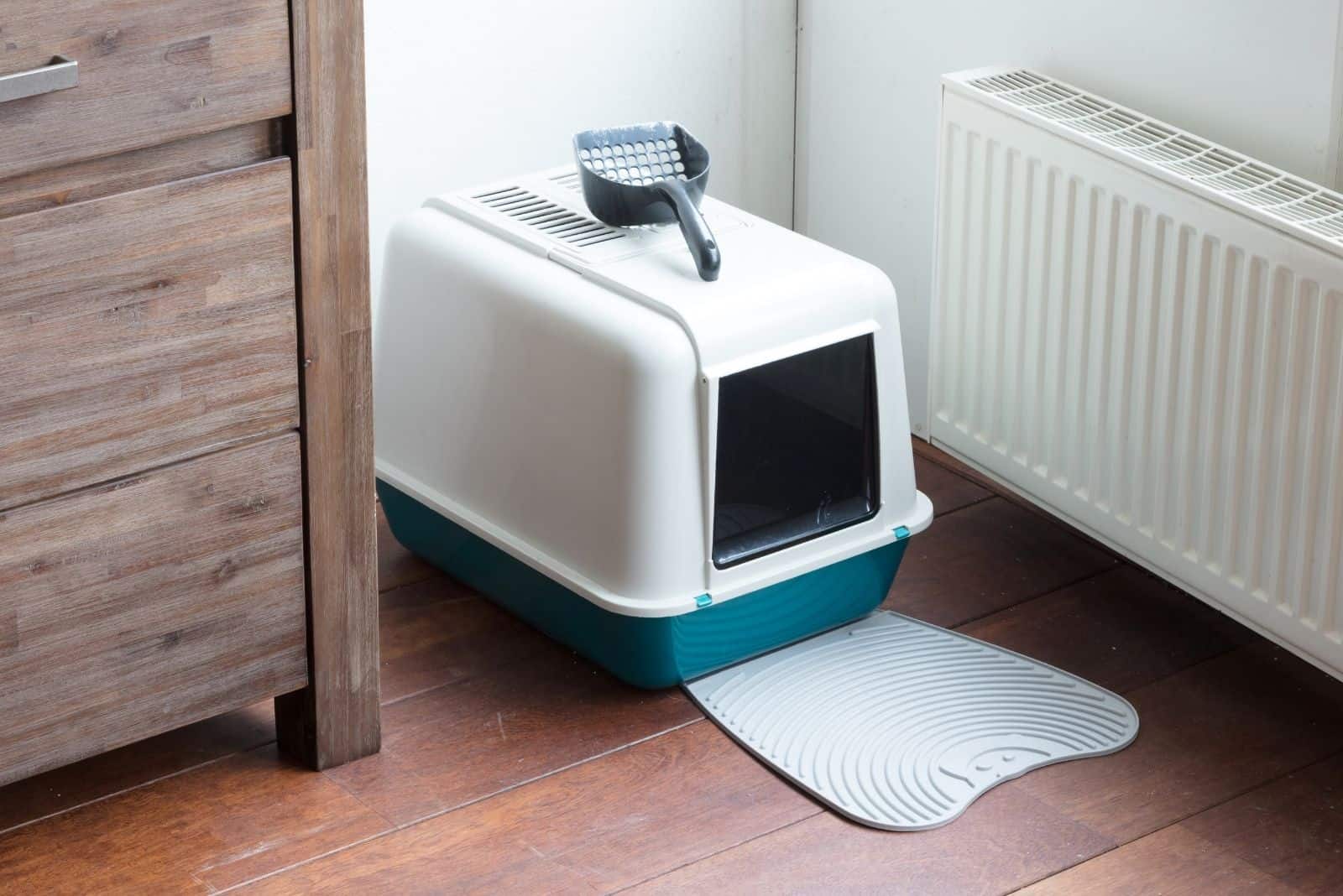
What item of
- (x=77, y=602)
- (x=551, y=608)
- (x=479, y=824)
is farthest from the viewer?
(x=551, y=608)

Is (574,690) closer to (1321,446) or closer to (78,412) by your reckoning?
(78,412)

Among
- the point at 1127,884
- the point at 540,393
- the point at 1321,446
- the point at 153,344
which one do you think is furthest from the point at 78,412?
the point at 1321,446

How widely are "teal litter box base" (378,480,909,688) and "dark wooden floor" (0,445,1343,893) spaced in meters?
0.03

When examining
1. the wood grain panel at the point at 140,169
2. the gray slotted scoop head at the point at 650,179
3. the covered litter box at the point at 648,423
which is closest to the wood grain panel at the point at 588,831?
the covered litter box at the point at 648,423

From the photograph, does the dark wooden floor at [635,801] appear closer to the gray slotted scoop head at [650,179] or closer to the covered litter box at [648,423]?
the covered litter box at [648,423]

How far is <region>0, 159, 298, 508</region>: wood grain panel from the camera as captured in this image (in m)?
1.23

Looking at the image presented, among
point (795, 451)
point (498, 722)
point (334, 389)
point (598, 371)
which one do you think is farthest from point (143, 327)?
point (795, 451)

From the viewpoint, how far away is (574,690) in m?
1.64

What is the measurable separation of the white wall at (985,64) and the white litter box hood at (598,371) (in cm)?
36

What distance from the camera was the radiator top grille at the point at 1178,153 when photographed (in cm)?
150

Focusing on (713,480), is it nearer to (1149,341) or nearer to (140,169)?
(1149,341)

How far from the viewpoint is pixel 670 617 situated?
1561mm

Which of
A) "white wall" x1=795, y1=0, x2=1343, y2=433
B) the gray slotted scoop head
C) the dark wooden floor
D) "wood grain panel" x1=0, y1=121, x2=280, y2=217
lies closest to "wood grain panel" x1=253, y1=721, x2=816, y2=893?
the dark wooden floor

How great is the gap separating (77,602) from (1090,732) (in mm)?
856
